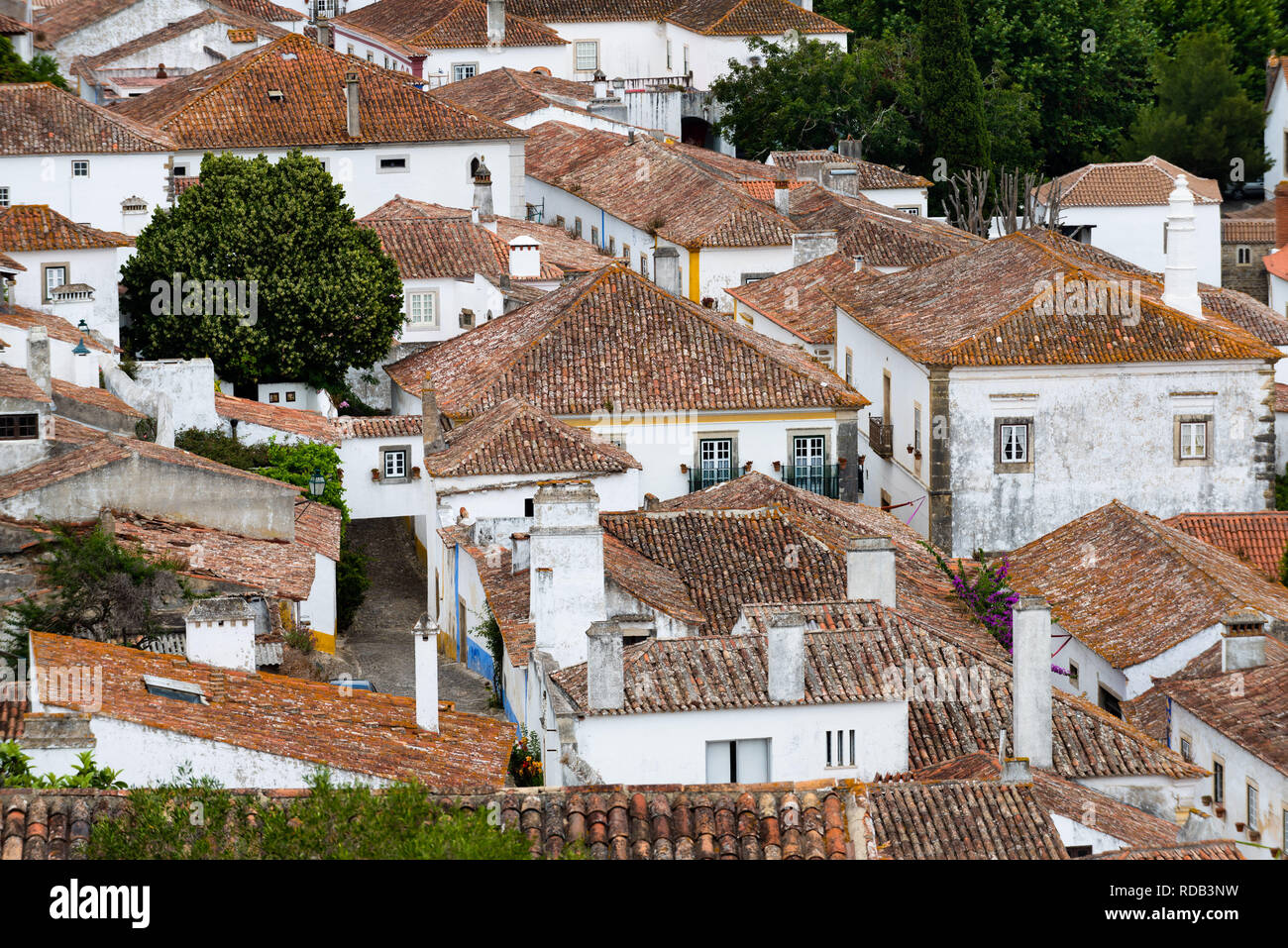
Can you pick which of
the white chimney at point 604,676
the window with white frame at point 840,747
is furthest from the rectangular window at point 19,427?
the window with white frame at point 840,747

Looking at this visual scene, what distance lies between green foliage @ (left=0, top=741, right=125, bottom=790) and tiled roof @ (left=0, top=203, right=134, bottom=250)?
104 feet

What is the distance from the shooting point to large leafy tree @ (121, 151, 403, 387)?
2053 inches

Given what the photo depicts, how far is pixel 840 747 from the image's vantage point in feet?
91.4

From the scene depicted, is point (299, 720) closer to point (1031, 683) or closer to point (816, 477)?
point (1031, 683)

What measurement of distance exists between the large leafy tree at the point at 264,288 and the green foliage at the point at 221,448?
27.3 ft

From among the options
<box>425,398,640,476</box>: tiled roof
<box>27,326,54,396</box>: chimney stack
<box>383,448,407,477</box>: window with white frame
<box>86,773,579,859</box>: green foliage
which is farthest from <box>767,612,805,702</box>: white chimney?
<box>383,448,407,477</box>: window with white frame

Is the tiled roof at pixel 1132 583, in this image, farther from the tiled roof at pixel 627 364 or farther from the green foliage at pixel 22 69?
the green foliage at pixel 22 69

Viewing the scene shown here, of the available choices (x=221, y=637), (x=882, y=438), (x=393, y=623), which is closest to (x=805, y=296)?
(x=882, y=438)

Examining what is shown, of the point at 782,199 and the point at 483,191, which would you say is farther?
the point at 483,191

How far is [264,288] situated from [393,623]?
13438 mm

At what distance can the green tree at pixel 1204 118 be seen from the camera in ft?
301

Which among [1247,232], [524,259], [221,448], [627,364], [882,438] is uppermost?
[1247,232]

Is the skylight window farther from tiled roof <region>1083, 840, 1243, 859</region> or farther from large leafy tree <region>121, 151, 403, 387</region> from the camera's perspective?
large leafy tree <region>121, 151, 403, 387</region>

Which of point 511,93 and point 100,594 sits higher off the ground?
point 511,93
